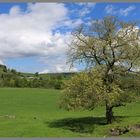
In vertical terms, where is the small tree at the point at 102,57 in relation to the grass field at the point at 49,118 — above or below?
above

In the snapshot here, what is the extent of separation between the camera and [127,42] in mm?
5312

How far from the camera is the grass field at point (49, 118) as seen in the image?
211 inches

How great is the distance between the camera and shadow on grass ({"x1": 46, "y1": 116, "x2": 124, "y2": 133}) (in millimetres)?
5461

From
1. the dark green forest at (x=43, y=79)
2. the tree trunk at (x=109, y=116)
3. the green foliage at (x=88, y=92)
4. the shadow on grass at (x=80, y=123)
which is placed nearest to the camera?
the green foliage at (x=88, y=92)

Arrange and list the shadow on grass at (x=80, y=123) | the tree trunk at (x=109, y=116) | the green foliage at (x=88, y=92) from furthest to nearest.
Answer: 1. the tree trunk at (x=109, y=116)
2. the shadow on grass at (x=80, y=123)
3. the green foliage at (x=88, y=92)

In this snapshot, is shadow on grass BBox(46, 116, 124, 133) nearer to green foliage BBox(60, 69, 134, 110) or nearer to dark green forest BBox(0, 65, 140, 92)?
green foliage BBox(60, 69, 134, 110)

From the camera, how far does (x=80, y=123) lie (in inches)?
222

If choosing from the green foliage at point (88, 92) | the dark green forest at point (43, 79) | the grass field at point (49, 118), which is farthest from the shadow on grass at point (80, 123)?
the dark green forest at point (43, 79)

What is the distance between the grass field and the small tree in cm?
33

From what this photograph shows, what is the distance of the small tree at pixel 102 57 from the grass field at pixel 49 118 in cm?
33

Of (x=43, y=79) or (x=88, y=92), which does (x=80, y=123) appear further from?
(x=43, y=79)

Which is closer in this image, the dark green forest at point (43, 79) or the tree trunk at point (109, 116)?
the dark green forest at point (43, 79)

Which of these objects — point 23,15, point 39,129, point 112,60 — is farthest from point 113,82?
point 23,15

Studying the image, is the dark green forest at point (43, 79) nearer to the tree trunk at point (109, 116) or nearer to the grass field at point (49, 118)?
the grass field at point (49, 118)
